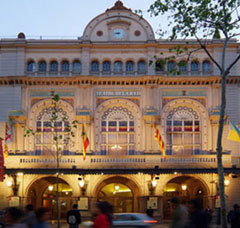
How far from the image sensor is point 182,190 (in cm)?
4159

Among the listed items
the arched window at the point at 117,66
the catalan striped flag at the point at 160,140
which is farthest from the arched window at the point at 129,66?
the catalan striped flag at the point at 160,140

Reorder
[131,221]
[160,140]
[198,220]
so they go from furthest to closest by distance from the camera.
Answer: [160,140], [131,221], [198,220]

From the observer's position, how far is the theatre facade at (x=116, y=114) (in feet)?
129

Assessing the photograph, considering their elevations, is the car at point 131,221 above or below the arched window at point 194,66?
below

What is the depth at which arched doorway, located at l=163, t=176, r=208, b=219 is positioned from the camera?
134 ft

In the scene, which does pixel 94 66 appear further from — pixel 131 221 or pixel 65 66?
pixel 131 221

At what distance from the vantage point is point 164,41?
42.9 meters

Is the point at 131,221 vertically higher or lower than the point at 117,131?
lower

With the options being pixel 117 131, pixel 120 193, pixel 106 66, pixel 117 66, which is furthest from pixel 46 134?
pixel 117 66

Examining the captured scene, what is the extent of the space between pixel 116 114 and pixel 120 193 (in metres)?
6.61

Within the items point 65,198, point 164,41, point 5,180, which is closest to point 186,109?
point 164,41

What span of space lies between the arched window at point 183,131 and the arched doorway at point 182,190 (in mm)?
2317

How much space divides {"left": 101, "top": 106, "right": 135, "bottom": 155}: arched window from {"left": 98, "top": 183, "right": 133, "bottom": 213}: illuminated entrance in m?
2.82

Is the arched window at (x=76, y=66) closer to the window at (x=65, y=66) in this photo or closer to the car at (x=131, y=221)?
the window at (x=65, y=66)
